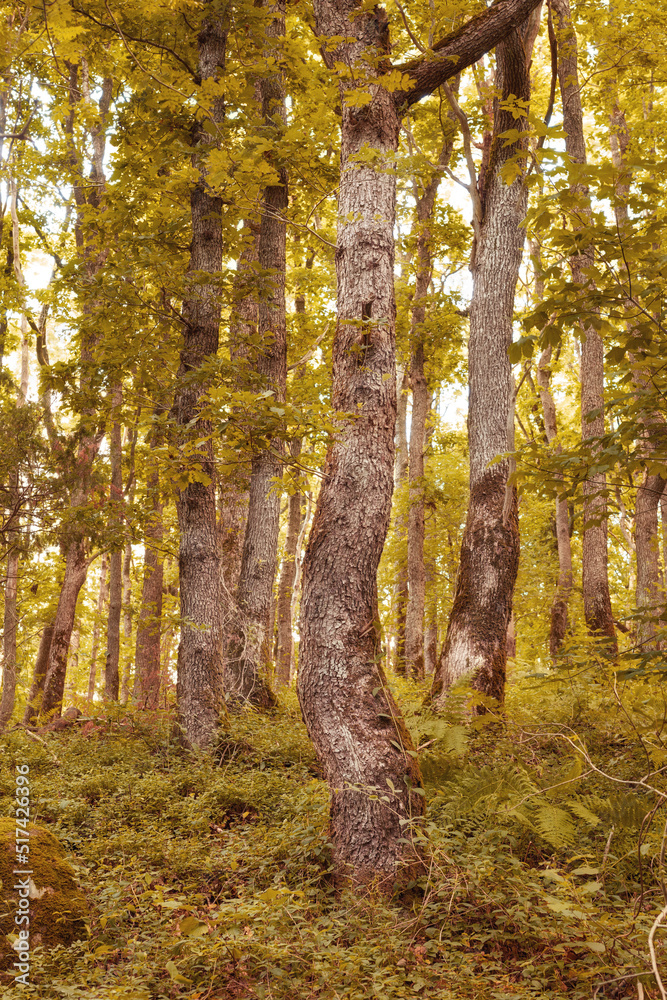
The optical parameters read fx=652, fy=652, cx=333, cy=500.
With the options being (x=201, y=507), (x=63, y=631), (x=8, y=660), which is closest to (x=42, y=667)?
(x=8, y=660)

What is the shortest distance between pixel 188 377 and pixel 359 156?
3.09 meters

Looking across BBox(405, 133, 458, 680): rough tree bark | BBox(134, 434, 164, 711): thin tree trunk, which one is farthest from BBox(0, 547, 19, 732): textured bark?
BBox(405, 133, 458, 680): rough tree bark

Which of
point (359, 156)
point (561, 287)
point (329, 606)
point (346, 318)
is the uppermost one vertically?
Answer: point (359, 156)

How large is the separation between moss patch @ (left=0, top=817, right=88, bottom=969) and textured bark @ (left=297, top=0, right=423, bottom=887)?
1703 mm

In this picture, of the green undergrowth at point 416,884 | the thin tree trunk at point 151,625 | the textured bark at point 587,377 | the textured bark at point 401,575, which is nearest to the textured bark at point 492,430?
the green undergrowth at point 416,884

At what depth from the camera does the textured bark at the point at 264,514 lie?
9016 mm

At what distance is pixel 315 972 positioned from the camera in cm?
322

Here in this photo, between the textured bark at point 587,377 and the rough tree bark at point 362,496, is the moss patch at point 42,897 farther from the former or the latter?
the textured bark at point 587,377

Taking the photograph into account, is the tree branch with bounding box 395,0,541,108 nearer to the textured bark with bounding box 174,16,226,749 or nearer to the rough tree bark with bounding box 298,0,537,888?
the rough tree bark with bounding box 298,0,537,888

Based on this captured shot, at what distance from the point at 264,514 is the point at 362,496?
498 centimetres

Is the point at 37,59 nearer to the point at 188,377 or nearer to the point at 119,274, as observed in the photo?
the point at 119,274

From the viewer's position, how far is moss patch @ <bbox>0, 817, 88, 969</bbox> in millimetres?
3914

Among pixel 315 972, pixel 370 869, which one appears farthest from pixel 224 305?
pixel 315 972

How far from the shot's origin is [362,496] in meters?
4.76
